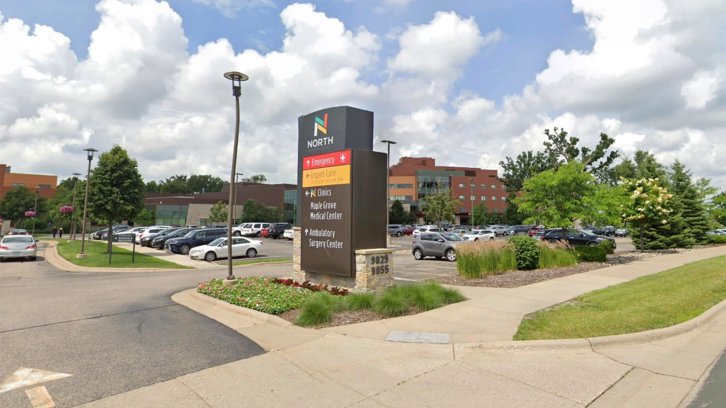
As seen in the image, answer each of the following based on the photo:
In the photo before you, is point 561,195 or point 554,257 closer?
point 554,257

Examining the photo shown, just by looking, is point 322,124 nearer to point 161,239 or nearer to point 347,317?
point 347,317

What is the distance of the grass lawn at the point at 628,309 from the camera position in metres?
6.54

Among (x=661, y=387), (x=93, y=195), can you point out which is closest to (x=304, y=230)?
(x=661, y=387)

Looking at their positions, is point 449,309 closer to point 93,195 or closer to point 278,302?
point 278,302

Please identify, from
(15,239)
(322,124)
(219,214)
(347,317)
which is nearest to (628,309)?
(347,317)

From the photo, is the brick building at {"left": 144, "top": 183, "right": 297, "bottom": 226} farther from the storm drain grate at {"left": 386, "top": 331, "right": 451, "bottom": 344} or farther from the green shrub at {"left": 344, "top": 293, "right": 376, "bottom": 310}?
the storm drain grate at {"left": 386, "top": 331, "right": 451, "bottom": 344}

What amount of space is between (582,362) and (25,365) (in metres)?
7.30

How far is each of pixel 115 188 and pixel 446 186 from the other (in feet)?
256

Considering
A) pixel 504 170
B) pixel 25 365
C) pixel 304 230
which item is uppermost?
pixel 504 170

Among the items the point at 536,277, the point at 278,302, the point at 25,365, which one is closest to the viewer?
the point at 25,365

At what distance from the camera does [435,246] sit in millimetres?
22594

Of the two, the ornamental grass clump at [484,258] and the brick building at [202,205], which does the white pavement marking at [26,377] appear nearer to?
the ornamental grass clump at [484,258]

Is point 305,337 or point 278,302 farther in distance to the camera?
point 278,302

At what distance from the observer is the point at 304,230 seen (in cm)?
1134
